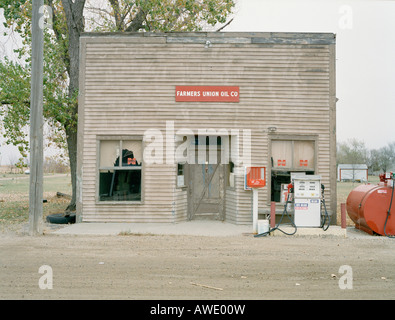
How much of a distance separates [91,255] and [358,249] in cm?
613

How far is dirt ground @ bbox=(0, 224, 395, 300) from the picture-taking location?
561 cm

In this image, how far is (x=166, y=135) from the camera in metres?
12.0

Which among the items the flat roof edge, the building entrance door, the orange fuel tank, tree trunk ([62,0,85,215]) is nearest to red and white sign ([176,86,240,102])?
the flat roof edge

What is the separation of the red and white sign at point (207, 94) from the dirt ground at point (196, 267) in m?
4.45

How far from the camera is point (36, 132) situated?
10.3 meters

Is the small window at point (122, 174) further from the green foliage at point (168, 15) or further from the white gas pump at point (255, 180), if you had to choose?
the green foliage at point (168, 15)

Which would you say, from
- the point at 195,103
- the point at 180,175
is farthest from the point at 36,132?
the point at 195,103

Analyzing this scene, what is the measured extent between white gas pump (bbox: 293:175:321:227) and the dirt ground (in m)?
0.52

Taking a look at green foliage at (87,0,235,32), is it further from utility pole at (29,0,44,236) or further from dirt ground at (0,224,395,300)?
dirt ground at (0,224,395,300)

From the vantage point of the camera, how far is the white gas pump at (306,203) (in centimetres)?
1045

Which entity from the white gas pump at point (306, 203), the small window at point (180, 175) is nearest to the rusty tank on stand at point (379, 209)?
the white gas pump at point (306, 203)

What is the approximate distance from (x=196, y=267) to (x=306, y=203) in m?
4.67

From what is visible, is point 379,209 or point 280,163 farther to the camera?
point 280,163

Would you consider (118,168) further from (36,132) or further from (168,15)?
(168,15)
